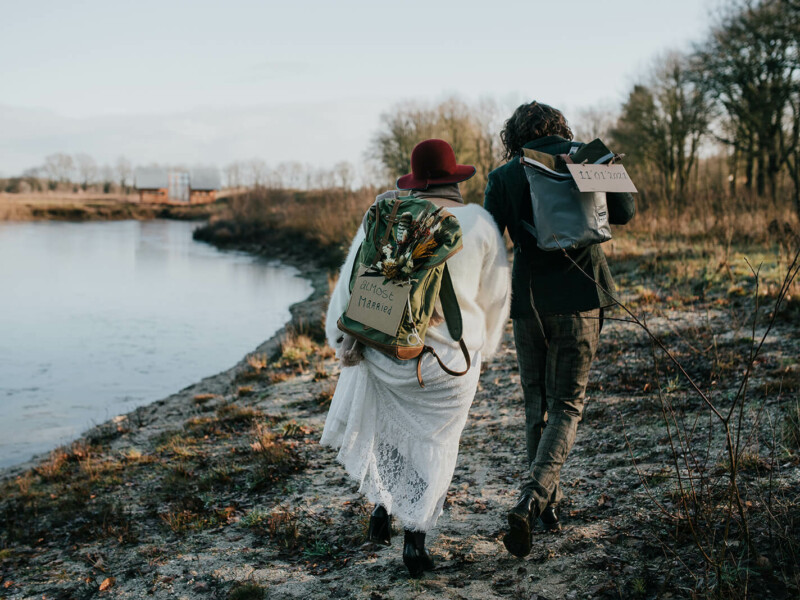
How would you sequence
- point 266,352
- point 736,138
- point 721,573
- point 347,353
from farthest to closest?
point 736,138 < point 266,352 < point 347,353 < point 721,573

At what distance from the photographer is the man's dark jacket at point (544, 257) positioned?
3.13 metres

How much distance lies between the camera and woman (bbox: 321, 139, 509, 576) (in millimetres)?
3027

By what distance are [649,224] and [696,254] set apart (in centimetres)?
281

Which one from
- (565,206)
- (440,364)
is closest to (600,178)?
(565,206)

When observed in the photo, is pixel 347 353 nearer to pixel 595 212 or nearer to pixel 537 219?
pixel 537 219

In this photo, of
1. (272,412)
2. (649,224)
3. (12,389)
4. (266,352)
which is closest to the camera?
(272,412)

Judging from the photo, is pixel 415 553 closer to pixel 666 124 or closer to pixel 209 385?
pixel 209 385

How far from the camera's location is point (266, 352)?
36.2 ft

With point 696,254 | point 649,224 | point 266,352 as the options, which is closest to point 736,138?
point 649,224

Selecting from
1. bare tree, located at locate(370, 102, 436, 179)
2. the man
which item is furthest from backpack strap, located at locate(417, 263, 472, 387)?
bare tree, located at locate(370, 102, 436, 179)

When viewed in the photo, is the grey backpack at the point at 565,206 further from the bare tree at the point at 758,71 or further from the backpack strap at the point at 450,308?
the bare tree at the point at 758,71

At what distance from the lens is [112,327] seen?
14.5m

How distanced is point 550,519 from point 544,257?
1.43 meters

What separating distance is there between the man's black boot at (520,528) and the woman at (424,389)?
0.35m
